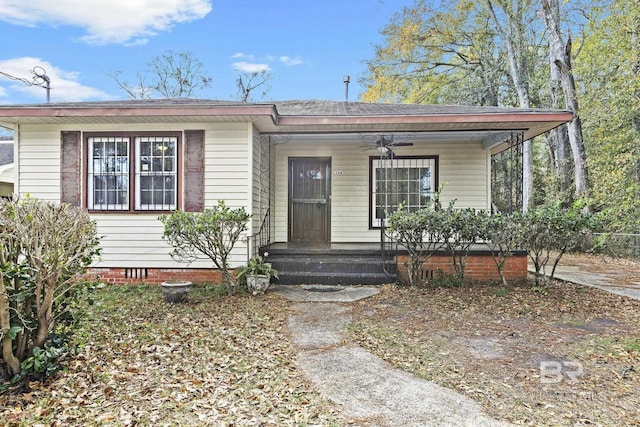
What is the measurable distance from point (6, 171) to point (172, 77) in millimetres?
14027

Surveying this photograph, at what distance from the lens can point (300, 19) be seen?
2052cm

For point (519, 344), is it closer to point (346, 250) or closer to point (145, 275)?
point (346, 250)

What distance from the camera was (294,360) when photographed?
3.38 metres

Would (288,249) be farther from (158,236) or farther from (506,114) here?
(506,114)

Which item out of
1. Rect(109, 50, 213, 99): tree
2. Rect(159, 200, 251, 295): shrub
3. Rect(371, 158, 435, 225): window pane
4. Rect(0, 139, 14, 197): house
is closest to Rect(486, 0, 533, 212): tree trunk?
Rect(371, 158, 435, 225): window pane

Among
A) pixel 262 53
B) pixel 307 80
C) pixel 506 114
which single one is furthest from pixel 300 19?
pixel 506 114

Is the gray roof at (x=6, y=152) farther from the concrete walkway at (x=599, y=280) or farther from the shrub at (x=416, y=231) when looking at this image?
the concrete walkway at (x=599, y=280)

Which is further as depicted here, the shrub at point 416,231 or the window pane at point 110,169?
the window pane at point 110,169

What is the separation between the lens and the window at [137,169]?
6461mm

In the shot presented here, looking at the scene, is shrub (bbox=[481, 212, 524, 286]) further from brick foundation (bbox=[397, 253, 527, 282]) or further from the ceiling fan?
the ceiling fan

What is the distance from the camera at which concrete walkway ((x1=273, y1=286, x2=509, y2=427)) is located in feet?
7.91

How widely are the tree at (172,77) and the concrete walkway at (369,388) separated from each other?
73.1 ft

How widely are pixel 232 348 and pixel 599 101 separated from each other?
40.4 feet

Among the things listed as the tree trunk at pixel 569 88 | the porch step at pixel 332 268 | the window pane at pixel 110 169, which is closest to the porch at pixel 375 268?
the porch step at pixel 332 268
